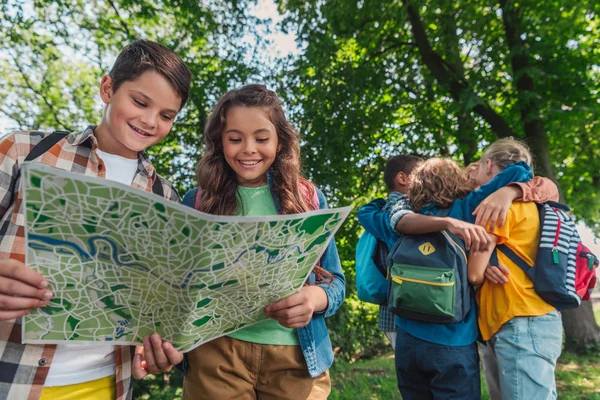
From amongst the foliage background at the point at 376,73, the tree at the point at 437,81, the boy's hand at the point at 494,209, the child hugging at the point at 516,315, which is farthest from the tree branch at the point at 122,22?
the boy's hand at the point at 494,209

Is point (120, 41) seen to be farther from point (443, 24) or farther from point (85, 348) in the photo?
point (85, 348)

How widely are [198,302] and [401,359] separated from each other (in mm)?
1673

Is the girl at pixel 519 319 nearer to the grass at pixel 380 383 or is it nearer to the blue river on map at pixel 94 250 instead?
the blue river on map at pixel 94 250

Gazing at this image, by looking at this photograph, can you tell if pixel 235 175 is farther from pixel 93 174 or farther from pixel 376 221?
pixel 376 221

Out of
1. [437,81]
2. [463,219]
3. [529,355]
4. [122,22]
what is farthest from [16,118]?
[529,355]

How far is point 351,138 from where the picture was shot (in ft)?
23.7

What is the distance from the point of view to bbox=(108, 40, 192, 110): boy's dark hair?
5.17 feet

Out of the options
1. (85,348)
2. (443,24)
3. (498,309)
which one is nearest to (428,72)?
(443,24)

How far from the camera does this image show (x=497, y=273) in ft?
7.45

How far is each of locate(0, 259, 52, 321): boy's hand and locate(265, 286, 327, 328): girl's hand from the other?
1.94 ft

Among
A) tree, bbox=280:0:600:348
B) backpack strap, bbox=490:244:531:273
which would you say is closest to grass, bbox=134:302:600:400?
tree, bbox=280:0:600:348

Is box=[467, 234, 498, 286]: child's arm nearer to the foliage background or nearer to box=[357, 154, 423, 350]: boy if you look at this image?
box=[357, 154, 423, 350]: boy

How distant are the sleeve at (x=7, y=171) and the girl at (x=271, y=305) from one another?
637 mm

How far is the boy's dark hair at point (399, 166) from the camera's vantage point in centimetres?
321
